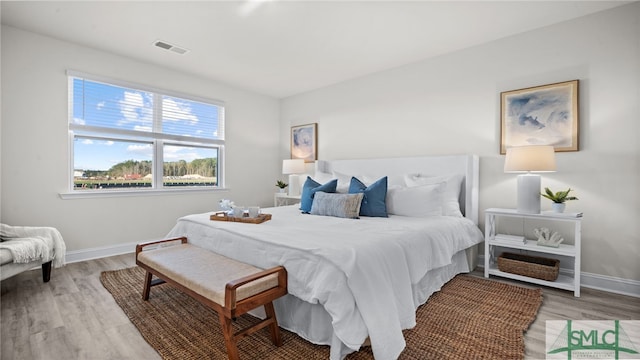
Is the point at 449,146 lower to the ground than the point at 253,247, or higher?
higher

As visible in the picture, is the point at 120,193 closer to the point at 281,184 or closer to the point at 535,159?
the point at 281,184

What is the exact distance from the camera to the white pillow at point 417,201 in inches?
117

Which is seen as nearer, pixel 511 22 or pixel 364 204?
pixel 511 22

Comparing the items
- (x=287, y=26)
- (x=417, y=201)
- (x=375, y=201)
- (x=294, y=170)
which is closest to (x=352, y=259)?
(x=375, y=201)

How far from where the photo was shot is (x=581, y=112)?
2723mm

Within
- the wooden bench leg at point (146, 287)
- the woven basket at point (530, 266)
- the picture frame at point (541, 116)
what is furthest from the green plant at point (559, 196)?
the wooden bench leg at point (146, 287)

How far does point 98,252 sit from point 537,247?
477cm

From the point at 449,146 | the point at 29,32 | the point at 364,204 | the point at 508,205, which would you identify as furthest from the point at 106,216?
the point at 508,205

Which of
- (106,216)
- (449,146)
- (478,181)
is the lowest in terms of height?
(106,216)

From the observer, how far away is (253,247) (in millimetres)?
2021

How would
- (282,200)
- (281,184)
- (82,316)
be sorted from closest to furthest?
(82,316) < (281,184) < (282,200)

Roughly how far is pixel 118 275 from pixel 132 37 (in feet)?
8.31

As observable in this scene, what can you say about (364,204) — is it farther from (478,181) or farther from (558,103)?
(558,103)

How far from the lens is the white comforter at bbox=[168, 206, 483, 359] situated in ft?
4.98
